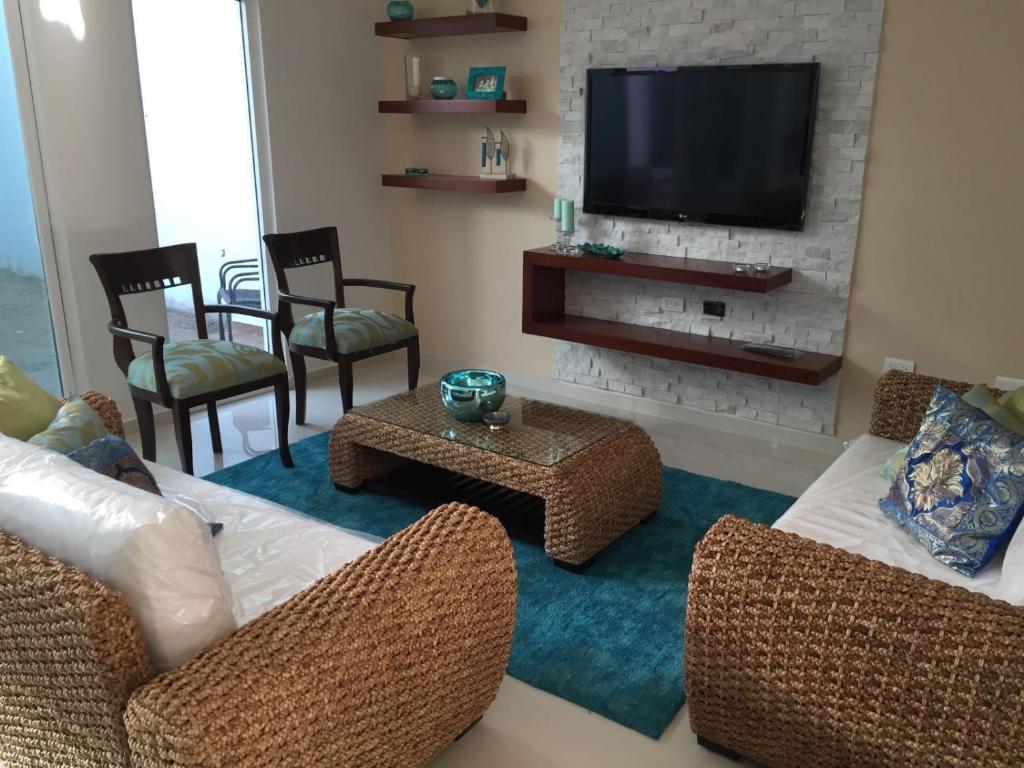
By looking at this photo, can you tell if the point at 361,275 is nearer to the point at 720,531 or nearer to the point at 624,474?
the point at 624,474

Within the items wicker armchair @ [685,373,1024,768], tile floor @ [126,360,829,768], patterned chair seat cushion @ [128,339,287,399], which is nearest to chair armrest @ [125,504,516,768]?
tile floor @ [126,360,829,768]

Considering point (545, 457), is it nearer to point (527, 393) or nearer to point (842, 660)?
point (842, 660)

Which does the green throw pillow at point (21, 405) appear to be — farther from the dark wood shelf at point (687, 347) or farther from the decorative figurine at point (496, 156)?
Answer: the decorative figurine at point (496, 156)

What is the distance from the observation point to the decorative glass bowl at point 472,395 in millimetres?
3170

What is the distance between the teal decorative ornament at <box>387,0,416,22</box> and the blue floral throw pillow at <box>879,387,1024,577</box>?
3.57 m

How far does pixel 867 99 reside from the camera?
141 inches

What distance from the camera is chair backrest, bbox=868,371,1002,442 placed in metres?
2.82

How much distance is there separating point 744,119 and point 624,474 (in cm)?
180

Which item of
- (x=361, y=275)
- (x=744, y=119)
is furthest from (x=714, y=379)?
(x=361, y=275)

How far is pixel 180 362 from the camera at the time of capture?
3.43 metres

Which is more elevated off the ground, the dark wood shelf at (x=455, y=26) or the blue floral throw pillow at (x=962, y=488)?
the dark wood shelf at (x=455, y=26)

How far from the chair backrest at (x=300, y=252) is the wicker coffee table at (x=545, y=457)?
43.5 inches

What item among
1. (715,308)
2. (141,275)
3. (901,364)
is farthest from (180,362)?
(901,364)

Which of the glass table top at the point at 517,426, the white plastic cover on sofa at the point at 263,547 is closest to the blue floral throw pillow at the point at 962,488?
the glass table top at the point at 517,426
